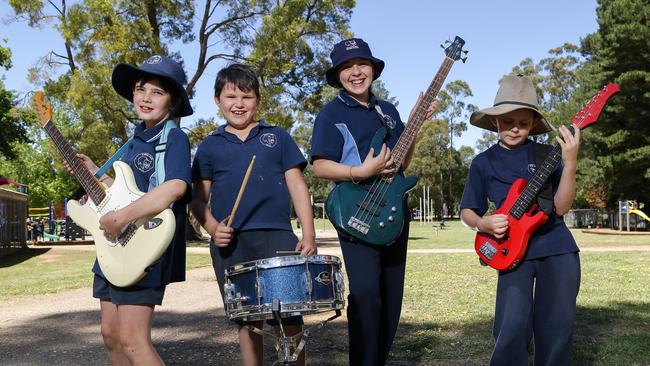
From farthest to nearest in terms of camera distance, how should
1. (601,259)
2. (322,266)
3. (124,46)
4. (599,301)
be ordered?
(124,46) → (601,259) → (599,301) → (322,266)

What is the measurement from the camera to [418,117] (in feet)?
12.9

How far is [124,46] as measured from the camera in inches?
973

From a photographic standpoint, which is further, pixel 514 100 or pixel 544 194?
pixel 514 100

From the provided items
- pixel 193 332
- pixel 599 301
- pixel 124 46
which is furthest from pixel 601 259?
pixel 124 46

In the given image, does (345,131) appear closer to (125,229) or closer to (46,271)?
(125,229)

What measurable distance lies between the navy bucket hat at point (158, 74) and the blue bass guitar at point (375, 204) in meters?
0.98

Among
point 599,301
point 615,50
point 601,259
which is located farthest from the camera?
point 615,50

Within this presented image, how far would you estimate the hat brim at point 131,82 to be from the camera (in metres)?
3.57

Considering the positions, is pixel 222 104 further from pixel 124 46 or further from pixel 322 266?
pixel 124 46

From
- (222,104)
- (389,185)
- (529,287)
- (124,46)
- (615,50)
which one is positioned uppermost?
(615,50)

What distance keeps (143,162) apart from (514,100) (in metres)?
2.11

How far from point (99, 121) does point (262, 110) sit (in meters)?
6.47

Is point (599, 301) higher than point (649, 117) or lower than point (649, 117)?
lower

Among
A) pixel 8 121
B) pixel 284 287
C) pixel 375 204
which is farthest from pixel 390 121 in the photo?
pixel 8 121
